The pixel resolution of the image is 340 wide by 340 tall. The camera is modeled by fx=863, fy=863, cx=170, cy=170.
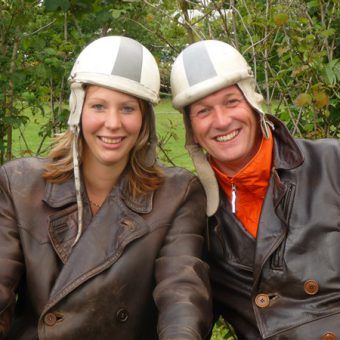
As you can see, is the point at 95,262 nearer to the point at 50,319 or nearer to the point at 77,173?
the point at 50,319

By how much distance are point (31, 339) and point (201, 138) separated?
3.76 ft

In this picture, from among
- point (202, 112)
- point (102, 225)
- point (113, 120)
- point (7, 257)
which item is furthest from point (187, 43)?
point (7, 257)

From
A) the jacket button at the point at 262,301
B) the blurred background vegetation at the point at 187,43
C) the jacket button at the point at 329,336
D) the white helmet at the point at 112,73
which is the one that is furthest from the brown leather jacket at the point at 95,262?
the blurred background vegetation at the point at 187,43

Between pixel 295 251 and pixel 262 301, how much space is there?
0.85 feet

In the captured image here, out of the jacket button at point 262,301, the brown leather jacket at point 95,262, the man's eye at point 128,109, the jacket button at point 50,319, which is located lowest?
the jacket button at point 262,301

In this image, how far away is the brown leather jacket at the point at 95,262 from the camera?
3539mm

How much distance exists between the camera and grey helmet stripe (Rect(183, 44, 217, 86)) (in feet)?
12.2

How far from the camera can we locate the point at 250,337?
12.6 ft

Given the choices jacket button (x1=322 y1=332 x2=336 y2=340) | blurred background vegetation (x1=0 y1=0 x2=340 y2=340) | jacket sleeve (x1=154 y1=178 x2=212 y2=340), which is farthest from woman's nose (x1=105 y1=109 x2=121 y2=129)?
blurred background vegetation (x1=0 y1=0 x2=340 y2=340)

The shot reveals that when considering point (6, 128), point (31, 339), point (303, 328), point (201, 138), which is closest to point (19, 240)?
point (31, 339)

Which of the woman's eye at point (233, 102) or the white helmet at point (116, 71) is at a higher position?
the white helmet at point (116, 71)

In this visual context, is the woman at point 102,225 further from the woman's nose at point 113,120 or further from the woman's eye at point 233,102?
the woman's eye at point 233,102

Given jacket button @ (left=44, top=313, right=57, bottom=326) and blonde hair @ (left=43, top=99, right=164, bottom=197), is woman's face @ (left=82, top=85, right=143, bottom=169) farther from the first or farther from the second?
jacket button @ (left=44, top=313, right=57, bottom=326)

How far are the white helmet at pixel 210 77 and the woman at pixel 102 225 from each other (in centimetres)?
10
